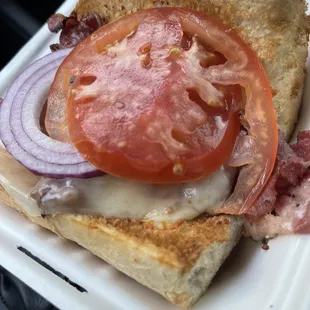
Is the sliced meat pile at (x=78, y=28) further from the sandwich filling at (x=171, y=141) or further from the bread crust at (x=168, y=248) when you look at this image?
the bread crust at (x=168, y=248)

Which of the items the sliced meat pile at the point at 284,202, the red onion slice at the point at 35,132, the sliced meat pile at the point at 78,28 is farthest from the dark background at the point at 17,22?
the sliced meat pile at the point at 284,202

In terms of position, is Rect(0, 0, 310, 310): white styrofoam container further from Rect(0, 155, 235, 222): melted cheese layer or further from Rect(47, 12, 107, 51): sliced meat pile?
Rect(47, 12, 107, 51): sliced meat pile

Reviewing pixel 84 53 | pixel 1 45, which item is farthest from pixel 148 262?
pixel 1 45

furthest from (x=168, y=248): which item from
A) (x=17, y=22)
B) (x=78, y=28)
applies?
A: (x=17, y=22)

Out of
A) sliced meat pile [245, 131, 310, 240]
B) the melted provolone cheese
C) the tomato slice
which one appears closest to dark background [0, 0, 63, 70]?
the tomato slice

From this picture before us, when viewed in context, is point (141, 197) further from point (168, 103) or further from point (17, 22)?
point (17, 22)

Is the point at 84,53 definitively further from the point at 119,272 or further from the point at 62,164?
the point at 119,272
